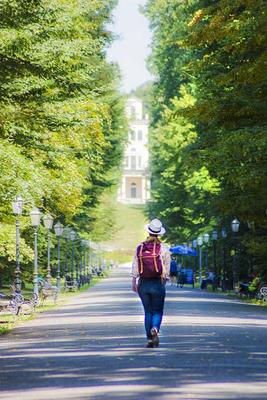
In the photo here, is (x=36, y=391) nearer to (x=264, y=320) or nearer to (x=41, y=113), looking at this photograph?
(x=264, y=320)

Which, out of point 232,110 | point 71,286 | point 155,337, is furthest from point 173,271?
point 155,337

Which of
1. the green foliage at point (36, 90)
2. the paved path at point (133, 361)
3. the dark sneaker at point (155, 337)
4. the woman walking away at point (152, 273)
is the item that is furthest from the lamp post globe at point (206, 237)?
the dark sneaker at point (155, 337)

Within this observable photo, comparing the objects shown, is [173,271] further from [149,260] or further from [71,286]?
[149,260]

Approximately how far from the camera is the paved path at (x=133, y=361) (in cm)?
1170

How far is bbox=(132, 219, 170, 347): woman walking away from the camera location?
60.1ft

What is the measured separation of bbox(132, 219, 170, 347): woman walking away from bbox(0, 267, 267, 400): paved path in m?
0.52

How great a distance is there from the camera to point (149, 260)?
18.4 meters

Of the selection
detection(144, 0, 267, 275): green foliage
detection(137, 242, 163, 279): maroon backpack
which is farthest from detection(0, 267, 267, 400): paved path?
detection(144, 0, 267, 275): green foliage

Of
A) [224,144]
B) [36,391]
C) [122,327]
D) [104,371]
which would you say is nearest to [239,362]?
[104,371]

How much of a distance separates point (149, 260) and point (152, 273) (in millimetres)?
203

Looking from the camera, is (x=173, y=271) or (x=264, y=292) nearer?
(x=264, y=292)

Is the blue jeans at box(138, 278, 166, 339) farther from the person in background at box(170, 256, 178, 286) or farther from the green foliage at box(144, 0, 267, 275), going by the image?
the person in background at box(170, 256, 178, 286)

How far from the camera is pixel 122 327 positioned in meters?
23.7

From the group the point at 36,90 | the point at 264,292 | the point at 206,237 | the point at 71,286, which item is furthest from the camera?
the point at 206,237
